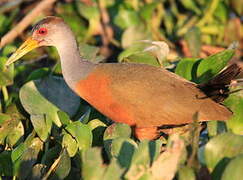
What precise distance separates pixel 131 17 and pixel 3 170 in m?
3.07

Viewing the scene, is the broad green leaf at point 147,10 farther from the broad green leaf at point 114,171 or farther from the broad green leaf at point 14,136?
the broad green leaf at point 114,171

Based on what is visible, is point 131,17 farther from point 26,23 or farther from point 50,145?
point 50,145

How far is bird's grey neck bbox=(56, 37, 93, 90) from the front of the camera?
4324mm

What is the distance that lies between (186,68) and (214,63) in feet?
0.93

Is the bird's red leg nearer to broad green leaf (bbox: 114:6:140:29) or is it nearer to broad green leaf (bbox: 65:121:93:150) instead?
broad green leaf (bbox: 65:121:93:150)

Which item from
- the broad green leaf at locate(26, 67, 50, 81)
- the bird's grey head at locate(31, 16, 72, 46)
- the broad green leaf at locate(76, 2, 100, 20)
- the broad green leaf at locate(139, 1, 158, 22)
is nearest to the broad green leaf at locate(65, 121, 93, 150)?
the bird's grey head at locate(31, 16, 72, 46)

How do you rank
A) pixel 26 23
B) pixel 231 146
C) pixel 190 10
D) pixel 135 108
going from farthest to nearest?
pixel 190 10 < pixel 26 23 < pixel 135 108 < pixel 231 146

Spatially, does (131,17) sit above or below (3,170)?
above

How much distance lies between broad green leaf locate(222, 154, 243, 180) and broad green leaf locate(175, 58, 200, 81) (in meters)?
1.55

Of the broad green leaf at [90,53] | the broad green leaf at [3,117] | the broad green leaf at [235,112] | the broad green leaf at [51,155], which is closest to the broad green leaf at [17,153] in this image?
the broad green leaf at [51,155]

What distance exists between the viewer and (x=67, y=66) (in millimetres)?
4395

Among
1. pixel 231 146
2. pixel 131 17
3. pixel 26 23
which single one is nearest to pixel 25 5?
pixel 26 23

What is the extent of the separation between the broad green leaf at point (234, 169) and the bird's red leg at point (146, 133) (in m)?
1.19

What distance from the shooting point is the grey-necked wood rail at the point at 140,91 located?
3.96 m
